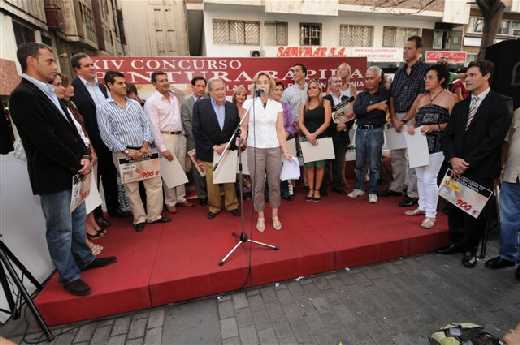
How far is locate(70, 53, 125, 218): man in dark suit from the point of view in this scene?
322 cm

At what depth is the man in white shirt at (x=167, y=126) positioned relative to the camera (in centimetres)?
364

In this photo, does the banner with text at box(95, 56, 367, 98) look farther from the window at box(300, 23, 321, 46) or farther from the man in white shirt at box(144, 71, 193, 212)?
the window at box(300, 23, 321, 46)

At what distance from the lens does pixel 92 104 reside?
10.9ft

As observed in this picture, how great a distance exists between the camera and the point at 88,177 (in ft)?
8.50

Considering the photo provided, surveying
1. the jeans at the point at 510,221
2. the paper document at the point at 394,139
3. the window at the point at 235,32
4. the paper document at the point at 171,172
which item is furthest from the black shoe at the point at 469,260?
the window at the point at 235,32

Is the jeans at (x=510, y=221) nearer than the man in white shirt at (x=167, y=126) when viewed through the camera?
Yes

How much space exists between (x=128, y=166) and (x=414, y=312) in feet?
10.3

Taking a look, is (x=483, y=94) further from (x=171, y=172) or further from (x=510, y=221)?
(x=171, y=172)

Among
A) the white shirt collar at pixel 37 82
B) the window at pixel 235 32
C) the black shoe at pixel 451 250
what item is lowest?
the black shoe at pixel 451 250

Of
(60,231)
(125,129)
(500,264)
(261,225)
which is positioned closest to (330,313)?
(261,225)

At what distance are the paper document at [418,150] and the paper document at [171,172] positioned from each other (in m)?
2.94

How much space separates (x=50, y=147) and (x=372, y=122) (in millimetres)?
3633

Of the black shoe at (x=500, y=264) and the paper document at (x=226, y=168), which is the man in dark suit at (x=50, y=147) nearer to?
the paper document at (x=226, y=168)

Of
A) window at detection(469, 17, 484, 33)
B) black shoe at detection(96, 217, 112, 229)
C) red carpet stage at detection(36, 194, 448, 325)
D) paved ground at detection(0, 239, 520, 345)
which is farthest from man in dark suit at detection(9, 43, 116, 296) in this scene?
window at detection(469, 17, 484, 33)
